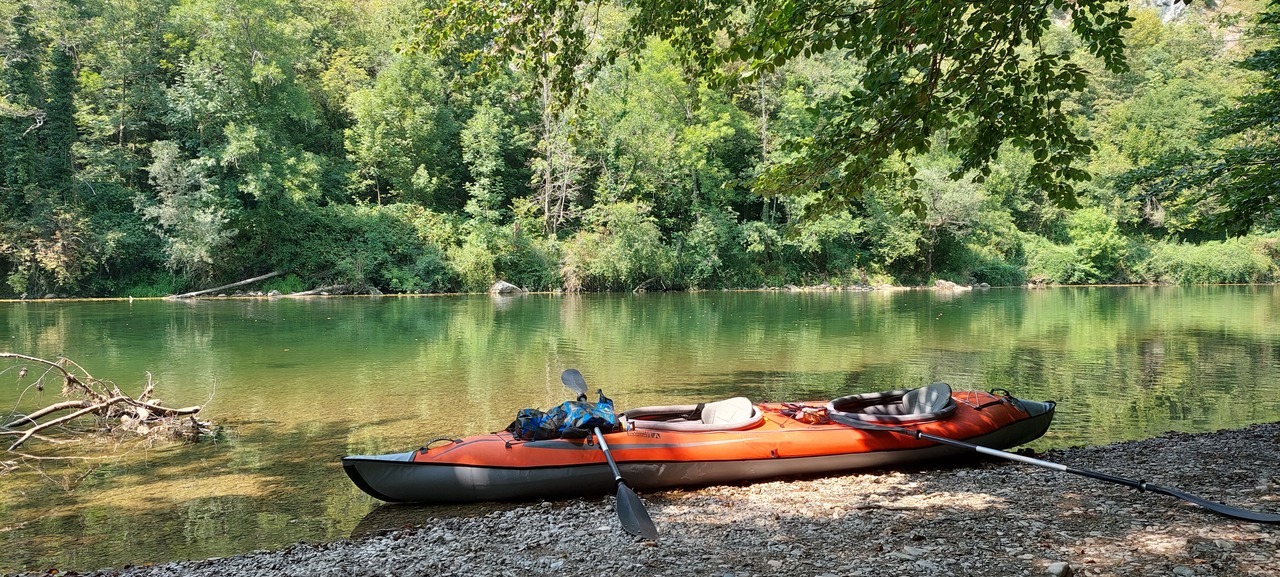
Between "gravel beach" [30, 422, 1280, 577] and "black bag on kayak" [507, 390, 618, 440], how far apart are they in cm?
55

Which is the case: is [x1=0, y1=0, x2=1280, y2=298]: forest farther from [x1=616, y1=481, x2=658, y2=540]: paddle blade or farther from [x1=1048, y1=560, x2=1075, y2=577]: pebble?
[x1=1048, y1=560, x2=1075, y2=577]: pebble

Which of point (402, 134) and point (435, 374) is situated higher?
point (402, 134)

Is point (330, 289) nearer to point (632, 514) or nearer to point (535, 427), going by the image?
point (535, 427)

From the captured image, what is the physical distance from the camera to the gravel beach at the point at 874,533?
12.6ft

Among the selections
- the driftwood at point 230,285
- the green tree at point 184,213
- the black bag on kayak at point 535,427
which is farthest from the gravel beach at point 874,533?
the driftwood at point 230,285

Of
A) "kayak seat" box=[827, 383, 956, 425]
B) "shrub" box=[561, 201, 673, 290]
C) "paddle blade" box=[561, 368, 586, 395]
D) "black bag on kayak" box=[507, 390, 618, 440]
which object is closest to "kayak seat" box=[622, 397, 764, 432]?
"black bag on kayak" box=[507, 390, 618, 440]

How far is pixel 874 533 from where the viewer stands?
14.9 ft

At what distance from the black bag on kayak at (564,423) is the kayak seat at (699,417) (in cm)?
24


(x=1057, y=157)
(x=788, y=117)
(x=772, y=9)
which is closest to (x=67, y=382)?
(x=772, y=9)

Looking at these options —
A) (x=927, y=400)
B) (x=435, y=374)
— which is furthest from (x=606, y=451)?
(x=435, y=374)

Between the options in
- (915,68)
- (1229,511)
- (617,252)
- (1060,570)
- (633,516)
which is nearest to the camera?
(1060,570)

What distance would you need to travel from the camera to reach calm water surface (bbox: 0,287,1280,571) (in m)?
6.02

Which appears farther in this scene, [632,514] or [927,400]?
[927,400]

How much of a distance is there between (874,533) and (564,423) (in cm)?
272
